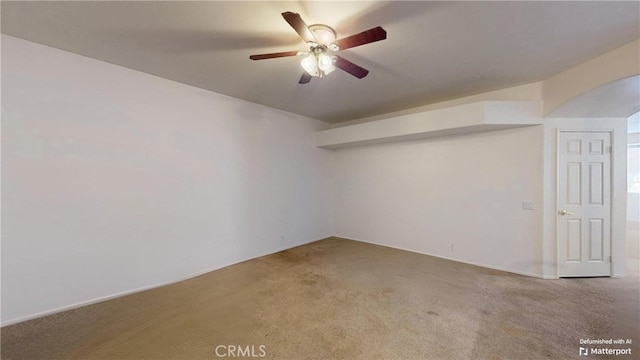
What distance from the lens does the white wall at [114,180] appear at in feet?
7.86

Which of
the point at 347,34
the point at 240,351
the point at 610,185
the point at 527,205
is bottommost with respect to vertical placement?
the point at 240,351

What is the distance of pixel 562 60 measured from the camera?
108 inches

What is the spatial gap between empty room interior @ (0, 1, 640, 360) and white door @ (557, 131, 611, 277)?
27 millimetres

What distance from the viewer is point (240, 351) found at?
79.7 inches

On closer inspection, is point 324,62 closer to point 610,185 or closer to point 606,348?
point 606,348

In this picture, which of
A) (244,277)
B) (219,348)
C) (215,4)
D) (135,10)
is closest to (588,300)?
(219,348)

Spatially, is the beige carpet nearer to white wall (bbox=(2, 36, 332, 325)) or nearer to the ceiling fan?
white wall (bbox=(2, 36, 332, 325))

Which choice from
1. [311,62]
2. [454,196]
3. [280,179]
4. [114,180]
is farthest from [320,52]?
[454,196]

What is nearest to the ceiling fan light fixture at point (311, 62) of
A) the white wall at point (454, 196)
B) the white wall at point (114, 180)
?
the white wall at point (114, 180)

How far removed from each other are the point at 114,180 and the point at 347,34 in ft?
10.2

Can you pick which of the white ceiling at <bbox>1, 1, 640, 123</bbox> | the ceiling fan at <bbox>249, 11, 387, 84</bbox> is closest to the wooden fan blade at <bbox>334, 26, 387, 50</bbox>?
the ceiling fan at <bbox>249, 11, 387, 84</bbox>

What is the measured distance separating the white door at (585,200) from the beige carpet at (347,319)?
1.11 ft

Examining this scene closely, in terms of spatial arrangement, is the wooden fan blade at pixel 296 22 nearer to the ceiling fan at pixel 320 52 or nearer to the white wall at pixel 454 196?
the ceiling fan at pixel 320 52

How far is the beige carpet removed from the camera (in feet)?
6.63
